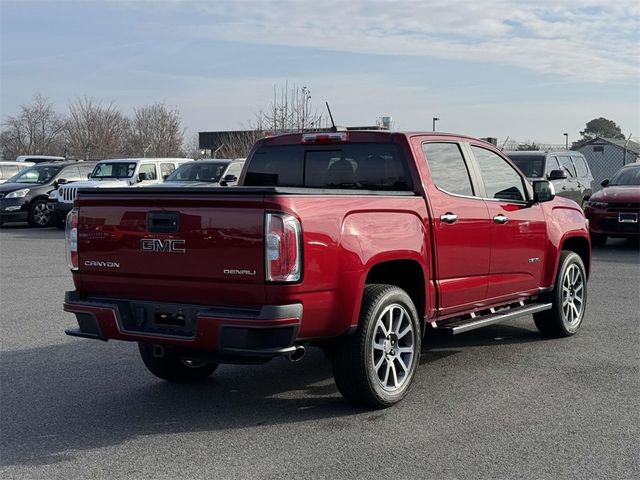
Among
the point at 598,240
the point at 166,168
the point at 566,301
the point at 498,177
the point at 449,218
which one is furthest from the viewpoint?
the point at 166,168

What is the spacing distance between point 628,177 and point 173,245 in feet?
45.0

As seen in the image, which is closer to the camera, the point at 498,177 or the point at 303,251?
the point at 303,251

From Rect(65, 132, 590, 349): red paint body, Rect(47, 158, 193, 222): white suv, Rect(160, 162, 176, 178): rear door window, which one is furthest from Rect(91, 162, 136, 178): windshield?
Rect(65, 132, 590, 349): red paint body

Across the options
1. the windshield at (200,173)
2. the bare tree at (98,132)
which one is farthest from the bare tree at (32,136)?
the windshield at (200,173)

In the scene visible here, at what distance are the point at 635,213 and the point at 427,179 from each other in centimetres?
1017

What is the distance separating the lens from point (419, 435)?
5.11 meters

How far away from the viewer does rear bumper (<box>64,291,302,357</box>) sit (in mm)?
4852

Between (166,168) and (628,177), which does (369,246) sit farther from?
(166,168)

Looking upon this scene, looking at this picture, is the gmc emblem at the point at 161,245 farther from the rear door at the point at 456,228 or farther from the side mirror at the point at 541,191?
the side mirror at the point at 541,191

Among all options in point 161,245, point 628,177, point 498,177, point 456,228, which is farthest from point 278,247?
point 628,177

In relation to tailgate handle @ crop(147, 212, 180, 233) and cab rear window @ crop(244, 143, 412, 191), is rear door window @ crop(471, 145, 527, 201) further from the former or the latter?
tailgate handle @ crop(147, 212, 180, 233)

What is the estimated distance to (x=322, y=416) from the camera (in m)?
5.52

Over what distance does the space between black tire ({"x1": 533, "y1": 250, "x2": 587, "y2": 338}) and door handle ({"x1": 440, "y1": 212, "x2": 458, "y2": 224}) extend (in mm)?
1969

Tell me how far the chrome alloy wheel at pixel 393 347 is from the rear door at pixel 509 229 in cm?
132
